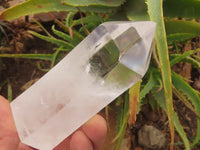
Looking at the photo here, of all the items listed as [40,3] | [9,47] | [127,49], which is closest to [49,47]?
[9,47]

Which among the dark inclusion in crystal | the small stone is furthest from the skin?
the small stone

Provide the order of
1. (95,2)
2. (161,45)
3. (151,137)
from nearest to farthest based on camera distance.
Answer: (161,45), (95,2), (151,137)

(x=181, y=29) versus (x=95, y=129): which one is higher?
(x=181, y=29)

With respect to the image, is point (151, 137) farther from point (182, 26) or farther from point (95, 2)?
point (95, 2)

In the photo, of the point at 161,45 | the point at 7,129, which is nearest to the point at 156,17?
the point at 161,45

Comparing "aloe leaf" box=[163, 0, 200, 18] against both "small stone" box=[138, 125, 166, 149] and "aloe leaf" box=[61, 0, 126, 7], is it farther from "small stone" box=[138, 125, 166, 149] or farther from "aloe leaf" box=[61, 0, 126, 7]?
"small stone" box=[138, 125, 166, 149]

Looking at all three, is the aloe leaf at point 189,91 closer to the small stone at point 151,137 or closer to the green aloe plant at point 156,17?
the green aloe plant at point 156,17

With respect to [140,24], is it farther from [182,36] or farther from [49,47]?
[49,47]
